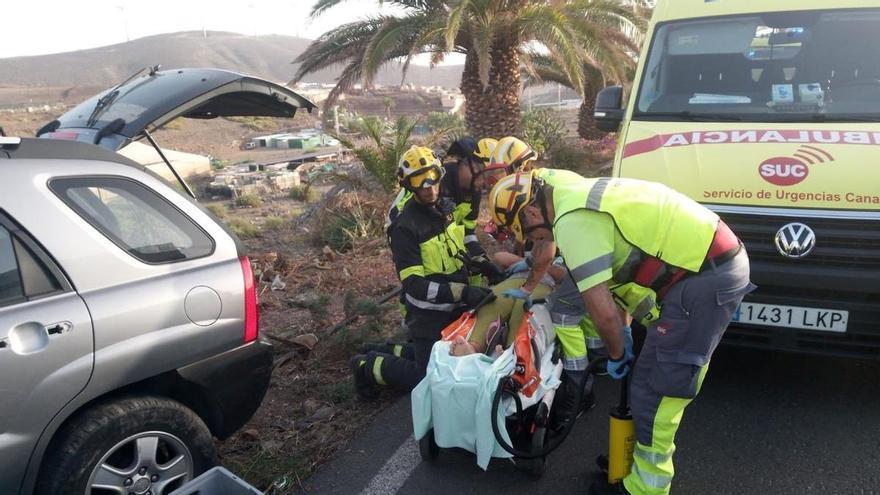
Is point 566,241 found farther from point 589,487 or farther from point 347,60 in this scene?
point 347,60

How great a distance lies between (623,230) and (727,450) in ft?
5.14

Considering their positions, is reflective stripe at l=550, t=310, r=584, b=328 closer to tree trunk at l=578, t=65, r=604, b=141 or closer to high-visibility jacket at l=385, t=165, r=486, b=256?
high-visibility jacket at l=385, t=165, r=486, b=256

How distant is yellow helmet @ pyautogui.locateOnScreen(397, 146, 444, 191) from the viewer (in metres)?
4.01

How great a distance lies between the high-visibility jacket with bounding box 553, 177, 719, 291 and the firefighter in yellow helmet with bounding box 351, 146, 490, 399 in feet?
4.53

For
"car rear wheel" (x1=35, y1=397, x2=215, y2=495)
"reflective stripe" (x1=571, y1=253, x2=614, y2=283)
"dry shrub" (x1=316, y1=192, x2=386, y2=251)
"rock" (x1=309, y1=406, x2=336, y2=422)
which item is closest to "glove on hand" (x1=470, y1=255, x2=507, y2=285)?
"rock" (x1=309, y1=406, x2=336, y2=422)

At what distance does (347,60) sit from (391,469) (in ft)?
29.0

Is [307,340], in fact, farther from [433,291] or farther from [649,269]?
[649,269]

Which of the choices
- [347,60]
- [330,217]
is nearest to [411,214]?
[330,217]

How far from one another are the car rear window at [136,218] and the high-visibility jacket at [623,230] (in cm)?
166

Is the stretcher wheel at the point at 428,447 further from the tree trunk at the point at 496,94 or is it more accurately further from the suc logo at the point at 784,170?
the tree trunk at the point at 496,94

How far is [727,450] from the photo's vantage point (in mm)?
3422

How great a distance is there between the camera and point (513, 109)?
38.1 feet

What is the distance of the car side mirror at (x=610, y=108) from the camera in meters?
4.93

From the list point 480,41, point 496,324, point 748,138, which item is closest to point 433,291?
point 496,324
